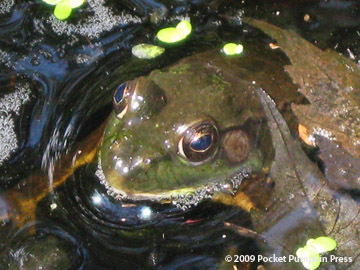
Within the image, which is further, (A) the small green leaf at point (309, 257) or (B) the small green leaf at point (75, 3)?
(B) the small green leaf at point (75, 3)

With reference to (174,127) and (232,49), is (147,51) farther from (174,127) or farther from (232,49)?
(174,127)

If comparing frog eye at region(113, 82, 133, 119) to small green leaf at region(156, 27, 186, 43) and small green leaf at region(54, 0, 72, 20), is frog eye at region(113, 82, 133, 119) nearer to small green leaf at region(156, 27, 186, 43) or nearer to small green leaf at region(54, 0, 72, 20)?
small green leaf at region(156, 27, 186, 43)

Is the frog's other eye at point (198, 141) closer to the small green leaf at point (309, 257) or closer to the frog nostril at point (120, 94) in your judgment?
the frog nostril at point (120, 94)

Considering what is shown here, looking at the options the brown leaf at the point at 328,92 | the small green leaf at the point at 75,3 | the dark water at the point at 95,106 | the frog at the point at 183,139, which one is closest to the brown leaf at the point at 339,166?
the brown leaf at the point at 328,92

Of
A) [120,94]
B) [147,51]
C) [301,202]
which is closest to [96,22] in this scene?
[147,51]

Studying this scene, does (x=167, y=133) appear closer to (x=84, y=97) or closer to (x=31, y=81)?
(x=84, y=97)

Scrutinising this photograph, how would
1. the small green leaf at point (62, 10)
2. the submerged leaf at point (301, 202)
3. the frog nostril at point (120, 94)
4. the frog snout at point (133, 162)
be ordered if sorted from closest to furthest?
1. the frog snout at point (133, 162)
2. the frog nostril at point (120, 94)
3. the submerged leaf at point (301, 202)
4. the small green leaf at point (62, 10)

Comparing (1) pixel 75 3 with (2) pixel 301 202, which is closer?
(2) pixel 301 202
